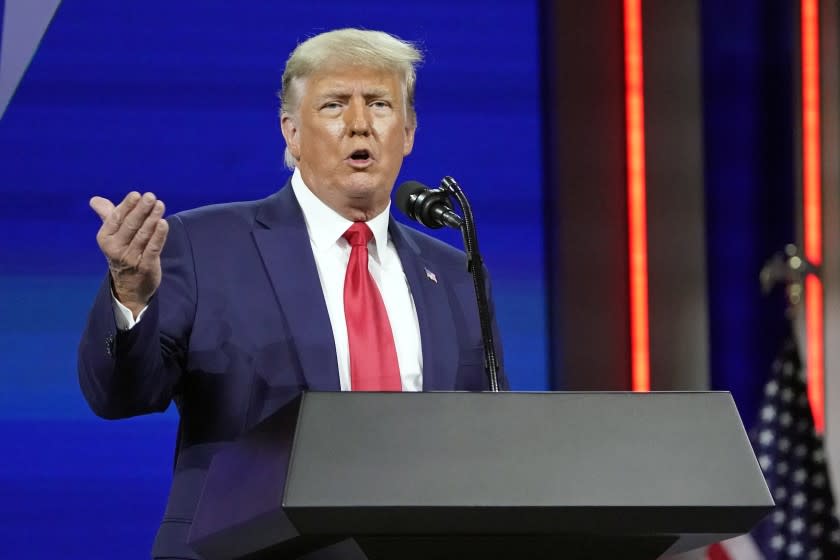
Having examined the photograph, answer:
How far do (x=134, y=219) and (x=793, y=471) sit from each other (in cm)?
276

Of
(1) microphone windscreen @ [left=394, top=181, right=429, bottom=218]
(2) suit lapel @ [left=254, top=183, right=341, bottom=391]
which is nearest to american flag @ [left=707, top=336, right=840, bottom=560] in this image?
(2) suit lapel @ [left=254, top=183, right=341, bottom=391]

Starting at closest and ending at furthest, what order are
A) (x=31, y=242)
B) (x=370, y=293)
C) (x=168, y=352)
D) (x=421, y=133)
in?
1. (x=168, y=352)
2. (x=370, y=293)
3. (x=31, y=242)
4. (x=421, y=133)

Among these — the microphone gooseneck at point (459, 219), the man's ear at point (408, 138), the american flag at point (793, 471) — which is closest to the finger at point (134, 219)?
the microphone gooseneck at point (459, 219)

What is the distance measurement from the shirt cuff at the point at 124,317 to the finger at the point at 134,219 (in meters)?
0.18

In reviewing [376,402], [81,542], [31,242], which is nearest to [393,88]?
[376,402]

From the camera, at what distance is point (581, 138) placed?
136 inches

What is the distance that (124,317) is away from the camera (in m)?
1.57

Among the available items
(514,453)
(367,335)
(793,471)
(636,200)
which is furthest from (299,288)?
(793,471)

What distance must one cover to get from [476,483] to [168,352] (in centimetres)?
79

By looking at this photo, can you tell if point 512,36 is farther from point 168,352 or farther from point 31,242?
point 168,352

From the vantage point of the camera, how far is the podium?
119 centimetres

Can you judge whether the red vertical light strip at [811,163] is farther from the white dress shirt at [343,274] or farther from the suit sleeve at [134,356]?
the suit sleeve at [134,356]

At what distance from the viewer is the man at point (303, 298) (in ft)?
5.69

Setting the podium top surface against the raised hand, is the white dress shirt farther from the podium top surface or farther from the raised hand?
the podium top surface
